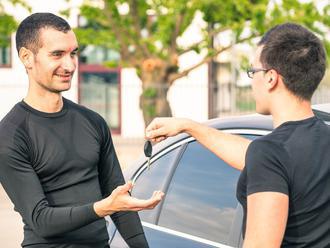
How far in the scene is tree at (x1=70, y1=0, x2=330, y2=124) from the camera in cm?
1728

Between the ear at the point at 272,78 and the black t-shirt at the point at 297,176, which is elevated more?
the ear at the point at 272,78

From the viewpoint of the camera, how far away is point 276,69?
261 centimetres

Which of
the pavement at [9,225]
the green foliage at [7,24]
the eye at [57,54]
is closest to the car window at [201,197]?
the eye at [57,54]

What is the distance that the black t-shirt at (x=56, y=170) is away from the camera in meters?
3.04

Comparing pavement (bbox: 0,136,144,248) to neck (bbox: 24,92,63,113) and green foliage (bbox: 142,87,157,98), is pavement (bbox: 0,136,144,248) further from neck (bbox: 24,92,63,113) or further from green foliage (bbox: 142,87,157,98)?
neck (bbox: 24,92,63,113)

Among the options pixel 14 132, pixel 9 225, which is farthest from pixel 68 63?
pixel 9 225

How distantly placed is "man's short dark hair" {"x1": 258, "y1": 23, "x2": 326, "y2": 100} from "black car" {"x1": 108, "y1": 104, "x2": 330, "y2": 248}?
0.94 m

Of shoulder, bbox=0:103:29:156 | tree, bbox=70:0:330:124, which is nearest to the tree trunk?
tree, bbox=70:0:330:124

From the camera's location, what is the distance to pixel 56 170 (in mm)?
3174

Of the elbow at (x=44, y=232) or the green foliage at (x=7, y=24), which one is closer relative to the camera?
the elbow at (x=44, y=232)

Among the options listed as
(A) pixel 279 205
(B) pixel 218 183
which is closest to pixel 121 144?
(B) pixel 218 183

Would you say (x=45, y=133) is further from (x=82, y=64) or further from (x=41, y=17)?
(x=82, y=64)

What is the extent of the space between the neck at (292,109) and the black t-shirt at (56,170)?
755 mm

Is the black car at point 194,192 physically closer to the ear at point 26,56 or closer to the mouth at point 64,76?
the mouth at point 64,76
